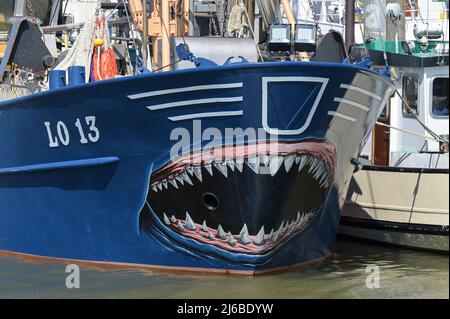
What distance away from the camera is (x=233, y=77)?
26.3 ft

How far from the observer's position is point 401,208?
11.1m

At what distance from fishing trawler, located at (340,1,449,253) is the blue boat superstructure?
185 cm

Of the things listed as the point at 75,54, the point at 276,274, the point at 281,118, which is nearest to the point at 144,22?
the point at 75,54

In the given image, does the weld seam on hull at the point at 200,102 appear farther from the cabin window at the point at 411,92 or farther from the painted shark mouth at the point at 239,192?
the cabin window at the point at 411,92

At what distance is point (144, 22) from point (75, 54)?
102cm

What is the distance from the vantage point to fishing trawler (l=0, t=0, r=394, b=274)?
816cm

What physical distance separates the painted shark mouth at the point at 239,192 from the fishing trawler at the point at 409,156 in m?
2.17

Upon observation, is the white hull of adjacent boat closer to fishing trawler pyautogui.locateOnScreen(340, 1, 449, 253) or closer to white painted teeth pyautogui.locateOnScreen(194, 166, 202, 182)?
fishing trawler pyautogui.locateOnScreen(340, 1, 449, 253)

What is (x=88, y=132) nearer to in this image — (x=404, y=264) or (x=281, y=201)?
(x=281, y=201)

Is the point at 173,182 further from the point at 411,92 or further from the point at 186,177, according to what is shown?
the point at 411,92

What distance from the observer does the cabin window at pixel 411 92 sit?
40.7 ft

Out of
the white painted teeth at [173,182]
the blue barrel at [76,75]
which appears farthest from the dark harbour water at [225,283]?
the blue barrel at [76,75]

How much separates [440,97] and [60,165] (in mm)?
5771

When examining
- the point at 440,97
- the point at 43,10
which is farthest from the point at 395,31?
the point at 43,10
